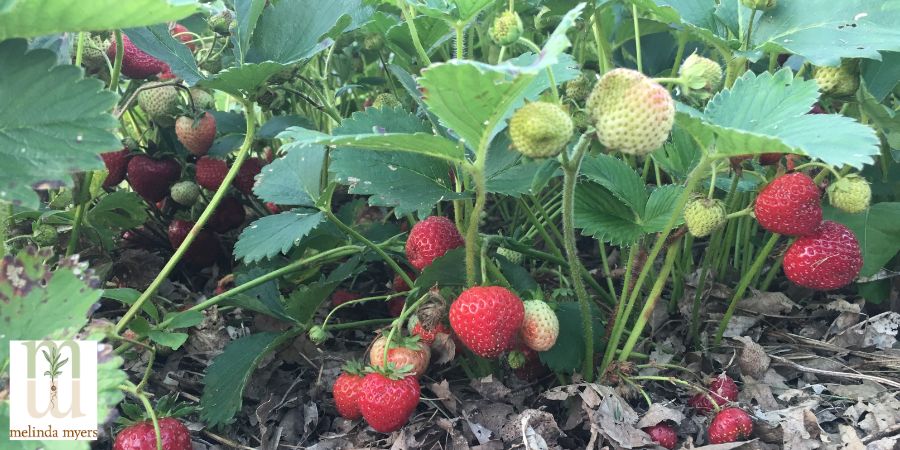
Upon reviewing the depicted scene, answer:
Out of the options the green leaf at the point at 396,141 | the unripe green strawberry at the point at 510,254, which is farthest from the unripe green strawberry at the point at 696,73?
the unripe green strawberry at the point at 510,254

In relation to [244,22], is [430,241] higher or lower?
lower

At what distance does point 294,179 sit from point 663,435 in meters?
0.82

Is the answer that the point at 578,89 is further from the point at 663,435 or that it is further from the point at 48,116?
the point at 48,116

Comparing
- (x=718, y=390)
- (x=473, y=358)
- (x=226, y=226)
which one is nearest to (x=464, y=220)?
(x=473, y=358)

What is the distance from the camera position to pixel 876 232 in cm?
153

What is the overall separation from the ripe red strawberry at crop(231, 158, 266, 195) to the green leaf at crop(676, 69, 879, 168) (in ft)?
3.62

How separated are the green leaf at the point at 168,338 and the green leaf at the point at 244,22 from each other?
0.51 m

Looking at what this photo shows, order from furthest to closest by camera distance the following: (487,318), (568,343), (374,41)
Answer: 1. (374,41)
2. (568,343)
3. (487,318)

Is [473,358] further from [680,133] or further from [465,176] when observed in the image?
[680,133]

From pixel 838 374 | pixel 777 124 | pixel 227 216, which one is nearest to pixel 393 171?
pixel 777 124

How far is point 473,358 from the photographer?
1.39 metres

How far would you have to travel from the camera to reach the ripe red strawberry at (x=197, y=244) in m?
1.75

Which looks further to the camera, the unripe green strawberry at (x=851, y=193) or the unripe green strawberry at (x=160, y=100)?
the unripe green strawberry at (x=160, y=100)

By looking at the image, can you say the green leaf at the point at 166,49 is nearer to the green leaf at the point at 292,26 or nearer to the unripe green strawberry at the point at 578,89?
the green leaf at the point at 292,26
